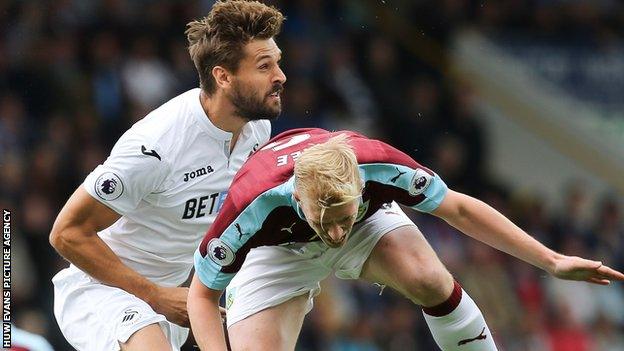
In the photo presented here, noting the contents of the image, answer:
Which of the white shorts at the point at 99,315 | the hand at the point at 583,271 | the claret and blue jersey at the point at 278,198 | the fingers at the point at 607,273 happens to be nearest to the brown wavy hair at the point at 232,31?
the claret and blue jersey at the point at 278,198

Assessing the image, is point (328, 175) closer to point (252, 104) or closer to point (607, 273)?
point (252, 104)

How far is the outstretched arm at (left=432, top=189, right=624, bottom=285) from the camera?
4801mm

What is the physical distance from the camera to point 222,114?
5438 mm

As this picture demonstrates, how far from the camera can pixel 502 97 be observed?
40.8ft

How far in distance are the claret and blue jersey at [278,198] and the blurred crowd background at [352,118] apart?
331 centimetres

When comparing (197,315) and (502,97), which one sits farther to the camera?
(502,97)

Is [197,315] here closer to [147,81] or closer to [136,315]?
[136,315]

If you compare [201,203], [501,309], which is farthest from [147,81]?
[201,203]

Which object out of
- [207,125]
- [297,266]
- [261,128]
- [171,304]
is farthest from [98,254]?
[261,128]

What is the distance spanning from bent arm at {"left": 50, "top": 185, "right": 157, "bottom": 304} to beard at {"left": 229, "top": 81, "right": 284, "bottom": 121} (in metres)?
0.67

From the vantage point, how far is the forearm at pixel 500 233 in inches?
192

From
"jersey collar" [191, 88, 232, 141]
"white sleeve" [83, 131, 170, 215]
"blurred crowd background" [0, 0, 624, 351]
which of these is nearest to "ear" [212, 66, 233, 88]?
"jersey collar" [191, 88, 232, 141]

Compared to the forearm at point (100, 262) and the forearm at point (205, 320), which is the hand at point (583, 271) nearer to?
the forearm at point (205, 320)

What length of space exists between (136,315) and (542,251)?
162 centimetres
